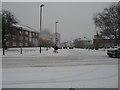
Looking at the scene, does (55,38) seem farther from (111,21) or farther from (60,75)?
(60,75)

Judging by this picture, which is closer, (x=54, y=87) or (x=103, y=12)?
(x=54, y=87)

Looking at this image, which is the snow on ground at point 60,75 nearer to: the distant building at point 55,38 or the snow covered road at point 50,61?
the snow covered road at point 50,61

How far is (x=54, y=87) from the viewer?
18.6 ft

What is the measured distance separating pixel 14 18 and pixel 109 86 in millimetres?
32934

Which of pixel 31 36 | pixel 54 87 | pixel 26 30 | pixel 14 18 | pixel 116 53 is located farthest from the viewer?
pixel 31 36

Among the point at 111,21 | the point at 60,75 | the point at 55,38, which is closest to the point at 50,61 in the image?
the point at 60,75

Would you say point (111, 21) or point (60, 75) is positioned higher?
point (111, 21)

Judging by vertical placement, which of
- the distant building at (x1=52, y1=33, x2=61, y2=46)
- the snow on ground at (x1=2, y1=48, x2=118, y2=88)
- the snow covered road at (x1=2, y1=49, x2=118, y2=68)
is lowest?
the snow covered road at (x1=2, y1=49, x2=118, y2=68)

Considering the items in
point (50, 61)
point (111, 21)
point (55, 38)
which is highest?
point (111, 21)

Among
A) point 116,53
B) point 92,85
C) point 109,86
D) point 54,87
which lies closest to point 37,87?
point 54,87

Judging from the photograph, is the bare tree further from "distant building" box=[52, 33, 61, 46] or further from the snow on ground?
the snow on ground

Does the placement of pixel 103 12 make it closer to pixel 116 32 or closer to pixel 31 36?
pixel 116 32

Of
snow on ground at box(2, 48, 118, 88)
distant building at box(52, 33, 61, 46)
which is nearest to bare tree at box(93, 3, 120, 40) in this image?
distant building at box(52, 33, 61, 46)

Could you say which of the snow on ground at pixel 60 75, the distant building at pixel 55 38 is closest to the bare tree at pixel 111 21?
the distant building at pixel 55 38
